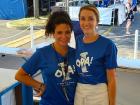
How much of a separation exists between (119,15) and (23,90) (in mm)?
11777

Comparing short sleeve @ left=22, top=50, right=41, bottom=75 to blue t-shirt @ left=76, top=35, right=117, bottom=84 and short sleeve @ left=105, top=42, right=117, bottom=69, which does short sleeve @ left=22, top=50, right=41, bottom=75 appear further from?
short sleeve @ left=105, top=42, right=117, bottom=69

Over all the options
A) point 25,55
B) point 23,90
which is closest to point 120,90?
point 25,55

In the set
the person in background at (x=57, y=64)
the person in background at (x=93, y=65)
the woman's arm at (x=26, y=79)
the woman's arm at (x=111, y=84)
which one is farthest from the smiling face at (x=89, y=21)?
the woman's arm at (x=26, y=79)

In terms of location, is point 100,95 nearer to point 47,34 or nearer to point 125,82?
point 47,34

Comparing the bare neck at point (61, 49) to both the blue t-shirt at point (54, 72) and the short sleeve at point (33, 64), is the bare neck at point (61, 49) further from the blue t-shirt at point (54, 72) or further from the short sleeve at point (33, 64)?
the short sleeve at point (33, 64)

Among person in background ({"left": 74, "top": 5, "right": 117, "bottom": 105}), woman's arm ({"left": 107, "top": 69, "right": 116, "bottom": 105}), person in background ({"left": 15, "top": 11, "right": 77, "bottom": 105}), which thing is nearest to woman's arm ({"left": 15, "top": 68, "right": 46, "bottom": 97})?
person in background ({"left": 15, "top": 11, "right": 77, "bottom": 105})

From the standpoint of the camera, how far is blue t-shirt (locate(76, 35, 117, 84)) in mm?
2115

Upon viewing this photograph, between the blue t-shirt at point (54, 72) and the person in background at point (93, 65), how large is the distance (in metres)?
0.06

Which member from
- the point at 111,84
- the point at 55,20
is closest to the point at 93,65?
the point at 111,84

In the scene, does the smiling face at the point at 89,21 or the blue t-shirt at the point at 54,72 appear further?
the smiling face at the point at 89,21

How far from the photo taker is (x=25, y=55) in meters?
3.96

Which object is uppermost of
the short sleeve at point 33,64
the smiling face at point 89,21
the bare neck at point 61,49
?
the smiling face at point 89,21

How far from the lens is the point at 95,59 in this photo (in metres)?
2.12

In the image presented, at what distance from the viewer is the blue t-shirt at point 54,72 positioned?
2072 millimetres
